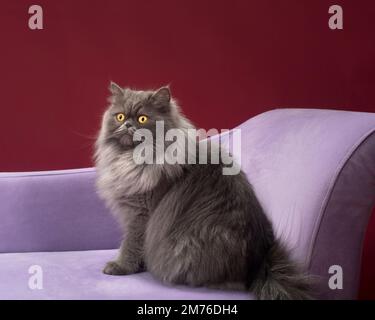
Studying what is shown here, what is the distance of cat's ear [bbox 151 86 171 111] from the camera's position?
1.69 m

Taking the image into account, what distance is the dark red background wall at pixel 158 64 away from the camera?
2373 millimetres

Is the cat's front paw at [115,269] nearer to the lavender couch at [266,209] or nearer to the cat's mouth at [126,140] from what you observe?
the lavender couch at [266,209]

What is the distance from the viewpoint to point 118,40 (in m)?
2.47

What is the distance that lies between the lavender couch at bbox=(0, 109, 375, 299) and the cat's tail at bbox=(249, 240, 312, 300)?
0.12ft

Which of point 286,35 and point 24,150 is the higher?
point 286,35

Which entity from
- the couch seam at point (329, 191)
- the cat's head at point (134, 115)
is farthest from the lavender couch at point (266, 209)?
the cat's head at point (134, 115)

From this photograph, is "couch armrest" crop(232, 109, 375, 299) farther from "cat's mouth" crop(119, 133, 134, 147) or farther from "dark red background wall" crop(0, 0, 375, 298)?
"dark red background wall" crop(0, 0, 375, 298)

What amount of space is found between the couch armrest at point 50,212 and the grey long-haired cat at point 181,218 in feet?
0.89

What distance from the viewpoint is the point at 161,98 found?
1696 millimetres

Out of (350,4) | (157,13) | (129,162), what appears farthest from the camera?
(157,13)

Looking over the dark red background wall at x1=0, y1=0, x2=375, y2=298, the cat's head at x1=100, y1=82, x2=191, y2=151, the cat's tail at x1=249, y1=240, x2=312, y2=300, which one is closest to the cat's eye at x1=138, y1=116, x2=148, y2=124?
Answer: the cat's head at x1=100, y1=82, x2=191, y2=151
